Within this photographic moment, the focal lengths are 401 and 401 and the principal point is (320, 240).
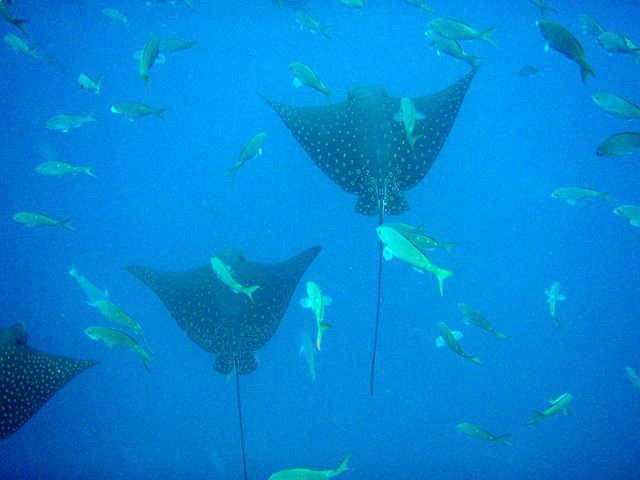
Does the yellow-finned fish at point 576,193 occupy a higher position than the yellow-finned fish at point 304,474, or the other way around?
the yellow-finned fish at point 576,193

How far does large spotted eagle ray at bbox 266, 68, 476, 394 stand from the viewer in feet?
13.3

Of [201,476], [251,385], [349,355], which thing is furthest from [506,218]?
[201,476]

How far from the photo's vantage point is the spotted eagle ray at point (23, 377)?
4.05m

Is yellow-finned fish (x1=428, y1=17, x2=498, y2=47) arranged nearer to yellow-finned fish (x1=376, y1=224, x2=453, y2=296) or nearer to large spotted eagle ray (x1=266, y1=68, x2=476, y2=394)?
large spotted eagle ray (x1=266, y1=68, x2=476, y2=394)

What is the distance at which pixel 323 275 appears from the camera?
354 inches

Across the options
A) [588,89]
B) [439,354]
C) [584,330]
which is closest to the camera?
[439,354]

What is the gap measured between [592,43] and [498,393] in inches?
401

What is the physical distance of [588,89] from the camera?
11031mm

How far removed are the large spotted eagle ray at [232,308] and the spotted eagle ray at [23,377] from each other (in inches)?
43.9

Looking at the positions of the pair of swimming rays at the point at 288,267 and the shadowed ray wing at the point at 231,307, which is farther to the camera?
the shadowed ray wing at the point at 231,307

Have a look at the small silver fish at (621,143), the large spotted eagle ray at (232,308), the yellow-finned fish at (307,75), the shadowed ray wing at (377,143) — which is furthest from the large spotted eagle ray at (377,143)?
the small silver fish at (621,143)

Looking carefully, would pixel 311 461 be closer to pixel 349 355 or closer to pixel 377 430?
pixel 377 430

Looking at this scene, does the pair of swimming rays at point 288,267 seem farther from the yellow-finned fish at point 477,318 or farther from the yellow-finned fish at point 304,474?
the yellow-finned fish at point 477,318

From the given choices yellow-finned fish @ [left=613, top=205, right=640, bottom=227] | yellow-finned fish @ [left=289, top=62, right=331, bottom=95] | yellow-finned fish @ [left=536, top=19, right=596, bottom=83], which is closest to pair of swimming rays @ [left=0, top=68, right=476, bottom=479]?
yellow-finned fish @ [left=289, top=62, right=331, bottom=95]
